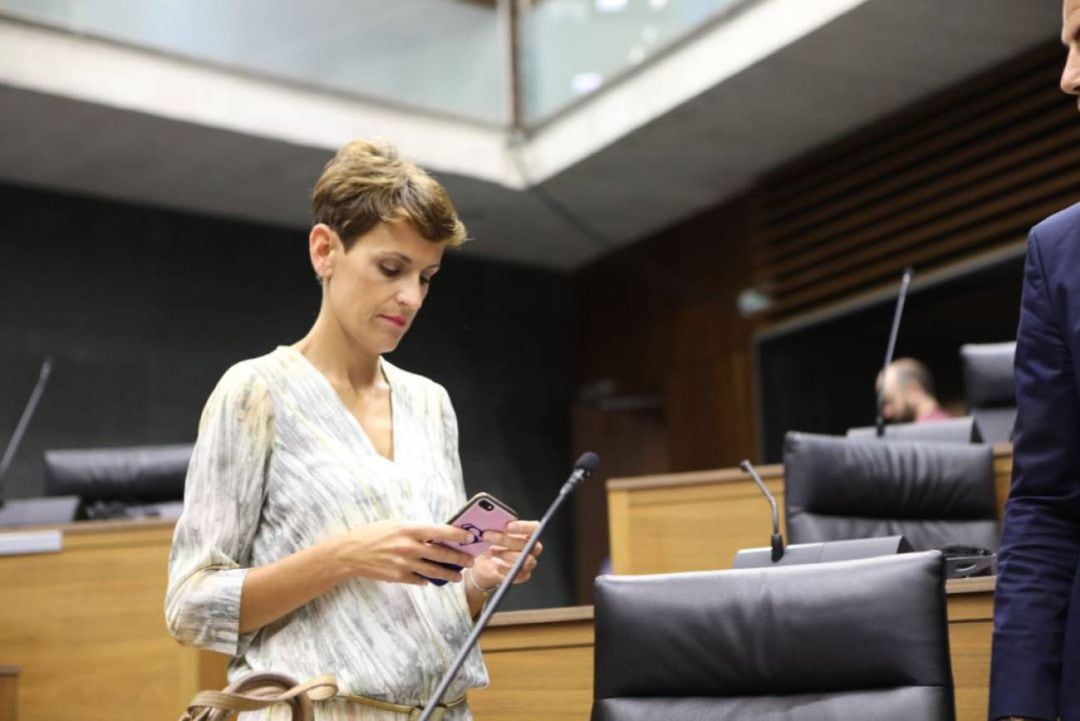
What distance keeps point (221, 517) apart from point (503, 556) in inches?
13.1

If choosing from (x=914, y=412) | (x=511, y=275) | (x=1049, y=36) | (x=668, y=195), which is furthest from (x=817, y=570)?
(x=511, y=275)

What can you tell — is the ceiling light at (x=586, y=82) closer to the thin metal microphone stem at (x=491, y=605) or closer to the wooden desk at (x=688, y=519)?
the wooden desk at (x=688, y=519)

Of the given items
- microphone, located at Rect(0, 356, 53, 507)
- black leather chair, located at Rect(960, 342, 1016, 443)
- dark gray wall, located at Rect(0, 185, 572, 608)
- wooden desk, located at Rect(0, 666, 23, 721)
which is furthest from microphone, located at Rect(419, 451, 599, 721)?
dark gray wall, located at Rect(0, 185, 572, 608)

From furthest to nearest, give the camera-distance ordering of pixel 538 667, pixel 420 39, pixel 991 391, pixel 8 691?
1. pixel 420 39
2. pixel 991 391
3. pixel 8 691
4. pixel 538 667

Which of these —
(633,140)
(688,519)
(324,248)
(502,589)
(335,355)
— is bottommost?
(502,589)

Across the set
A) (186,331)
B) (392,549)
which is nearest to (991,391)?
(392,549)

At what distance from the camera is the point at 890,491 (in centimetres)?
331

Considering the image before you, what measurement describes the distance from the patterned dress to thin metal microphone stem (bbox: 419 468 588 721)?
0.11 m

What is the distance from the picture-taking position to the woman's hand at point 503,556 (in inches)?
61.1

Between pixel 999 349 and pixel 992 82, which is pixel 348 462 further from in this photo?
pixel 992 82

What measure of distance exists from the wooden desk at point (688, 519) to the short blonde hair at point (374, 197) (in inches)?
86.4

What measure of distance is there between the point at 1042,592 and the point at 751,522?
236cm

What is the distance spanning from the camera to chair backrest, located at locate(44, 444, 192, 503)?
4.90 m

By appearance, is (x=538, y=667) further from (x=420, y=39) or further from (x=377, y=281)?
(x=420, y=39)
